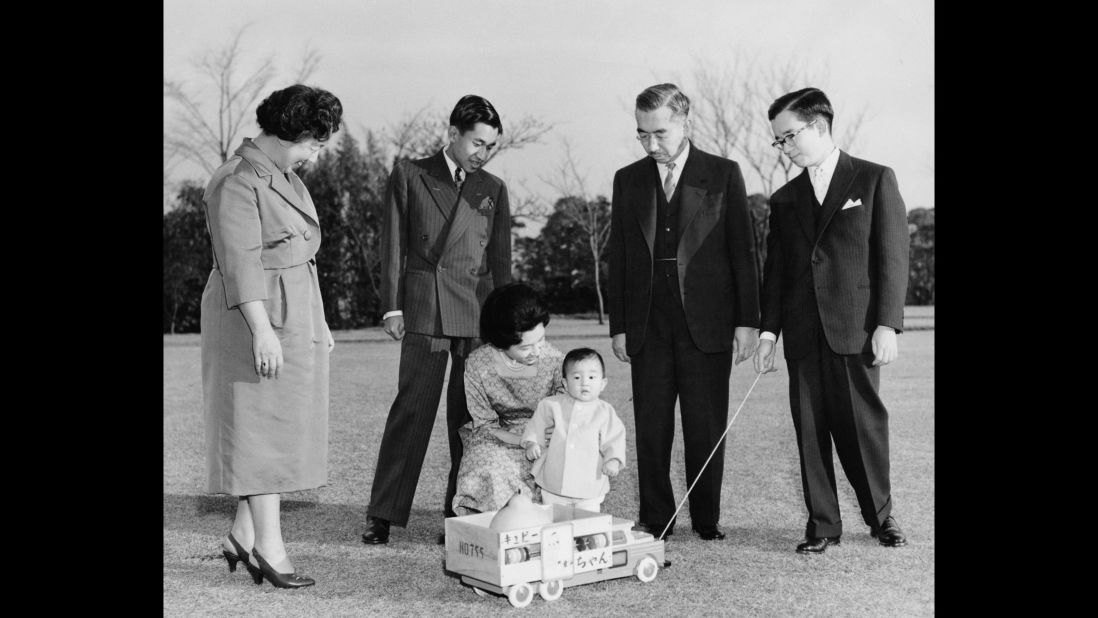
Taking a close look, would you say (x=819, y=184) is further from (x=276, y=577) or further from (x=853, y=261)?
(x=276, y=577)

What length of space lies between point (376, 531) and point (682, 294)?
5.23ft

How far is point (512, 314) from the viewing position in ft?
13.6

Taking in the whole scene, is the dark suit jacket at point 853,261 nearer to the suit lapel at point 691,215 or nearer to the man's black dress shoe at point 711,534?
the suit lapel at point 691,215

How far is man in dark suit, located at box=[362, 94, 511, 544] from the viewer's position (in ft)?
14.7

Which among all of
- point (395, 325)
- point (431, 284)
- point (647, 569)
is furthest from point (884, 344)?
point (395, 325)

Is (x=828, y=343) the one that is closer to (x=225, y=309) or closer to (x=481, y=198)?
(x=481, y=198)

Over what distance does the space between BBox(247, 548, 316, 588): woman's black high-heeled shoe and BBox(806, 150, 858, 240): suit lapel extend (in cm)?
233

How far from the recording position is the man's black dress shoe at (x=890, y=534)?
13.9ft

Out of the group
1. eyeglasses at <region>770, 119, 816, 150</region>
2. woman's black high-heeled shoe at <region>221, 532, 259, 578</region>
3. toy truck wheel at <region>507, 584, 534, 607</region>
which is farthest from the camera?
eyeglasses at <region>770, 119, 816, 150</region>

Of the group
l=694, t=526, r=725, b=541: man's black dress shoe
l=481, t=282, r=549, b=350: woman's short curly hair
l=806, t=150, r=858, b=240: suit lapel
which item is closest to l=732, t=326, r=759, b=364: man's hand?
l=806, t=150, r=858, b=240: suit lapel

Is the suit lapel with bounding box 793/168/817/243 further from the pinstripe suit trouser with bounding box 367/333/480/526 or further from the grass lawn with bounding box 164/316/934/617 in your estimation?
the pinstripe suit trouser with bounding box 367/333/480/526

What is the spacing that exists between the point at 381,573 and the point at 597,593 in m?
0.83

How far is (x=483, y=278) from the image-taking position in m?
4.61
